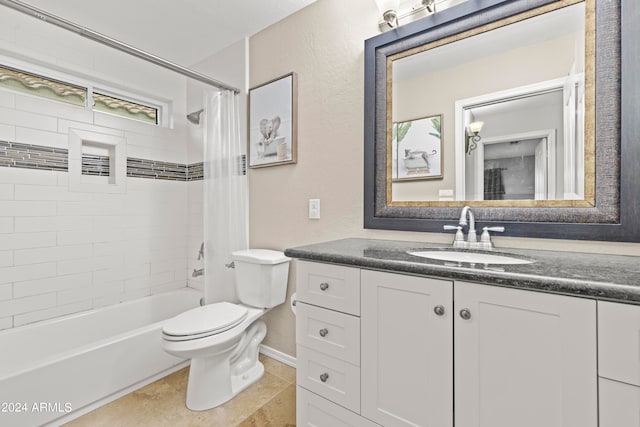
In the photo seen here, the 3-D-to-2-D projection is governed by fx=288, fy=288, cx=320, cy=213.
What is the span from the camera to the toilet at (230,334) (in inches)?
58.6

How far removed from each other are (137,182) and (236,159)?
96 cm

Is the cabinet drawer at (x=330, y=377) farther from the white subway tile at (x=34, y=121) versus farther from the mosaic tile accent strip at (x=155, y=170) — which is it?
the white subway tile at (x=34, y=121)

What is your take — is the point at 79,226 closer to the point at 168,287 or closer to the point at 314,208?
the point at 168,287

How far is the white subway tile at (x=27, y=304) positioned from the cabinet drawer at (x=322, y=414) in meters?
1.91

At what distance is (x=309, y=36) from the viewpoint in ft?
6.12

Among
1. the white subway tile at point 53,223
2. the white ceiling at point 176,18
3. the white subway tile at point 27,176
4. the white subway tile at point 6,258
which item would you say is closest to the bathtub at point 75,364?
the white subway tile at point 6,258

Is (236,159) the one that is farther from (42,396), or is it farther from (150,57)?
(42,396)

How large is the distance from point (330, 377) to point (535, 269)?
820mm

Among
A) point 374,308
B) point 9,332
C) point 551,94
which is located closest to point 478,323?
point 374,308

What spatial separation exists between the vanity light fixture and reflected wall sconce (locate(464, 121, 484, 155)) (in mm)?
662

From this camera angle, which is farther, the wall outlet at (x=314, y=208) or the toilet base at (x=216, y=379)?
the wall outlet at (x=314, y=208)

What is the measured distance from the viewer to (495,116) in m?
1.25

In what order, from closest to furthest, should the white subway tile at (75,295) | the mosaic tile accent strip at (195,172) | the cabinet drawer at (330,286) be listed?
the cabinet drawer at (330,286), the white subway tile at (75,295), the mosaic tile accent strip at (195,172)

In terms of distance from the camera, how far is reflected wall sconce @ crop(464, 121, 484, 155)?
4.23ft
